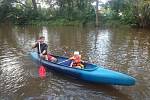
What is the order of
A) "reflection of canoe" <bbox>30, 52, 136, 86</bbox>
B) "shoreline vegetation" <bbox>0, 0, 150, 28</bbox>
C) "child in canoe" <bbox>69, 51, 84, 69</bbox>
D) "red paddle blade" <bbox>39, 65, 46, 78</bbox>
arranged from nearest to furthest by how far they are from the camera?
"reflection of canoe" <bbox>30, 52, 136, 86</bbox>, "child in canoe" <bbox>69, 51, 84, 69</bbox>, "red paddle blade" <bbox>39, 65, 46, 78</bbox>, "shoreline vegetation" <bbox>0, 0, 150, 28</bbox>

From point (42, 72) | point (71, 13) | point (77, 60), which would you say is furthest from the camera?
point (71, 13)

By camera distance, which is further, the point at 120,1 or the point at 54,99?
the point at 120,1

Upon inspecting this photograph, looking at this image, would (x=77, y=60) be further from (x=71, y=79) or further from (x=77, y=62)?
(x=71, y=79)

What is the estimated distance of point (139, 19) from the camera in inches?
1153

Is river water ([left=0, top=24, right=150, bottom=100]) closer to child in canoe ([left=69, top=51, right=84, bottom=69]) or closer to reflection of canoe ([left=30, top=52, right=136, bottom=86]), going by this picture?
reflection of canoe ([left=30, top=52, right=136, bottom=86])

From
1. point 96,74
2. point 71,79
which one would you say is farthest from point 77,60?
point 96,74

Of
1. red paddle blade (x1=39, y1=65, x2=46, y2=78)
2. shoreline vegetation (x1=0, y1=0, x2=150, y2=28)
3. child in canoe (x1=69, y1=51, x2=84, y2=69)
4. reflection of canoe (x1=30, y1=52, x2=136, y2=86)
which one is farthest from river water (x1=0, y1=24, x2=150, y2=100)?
shoreline vegetation (x1=0, y1=0, x2=150, y2=28)

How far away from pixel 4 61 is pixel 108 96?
6589 mm

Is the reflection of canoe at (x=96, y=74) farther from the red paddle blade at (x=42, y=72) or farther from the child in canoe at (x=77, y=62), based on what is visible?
the red paddle blade at (x=42, y=72)

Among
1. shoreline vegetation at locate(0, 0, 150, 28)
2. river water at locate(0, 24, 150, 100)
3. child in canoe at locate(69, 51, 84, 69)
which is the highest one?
shoreline vegetation at locate(0, 0, 150, 28)

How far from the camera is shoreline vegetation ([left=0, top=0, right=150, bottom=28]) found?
3234 centimetres

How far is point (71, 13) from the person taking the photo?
37.9 m

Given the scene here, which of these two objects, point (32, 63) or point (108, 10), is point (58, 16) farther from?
point (32, 63)

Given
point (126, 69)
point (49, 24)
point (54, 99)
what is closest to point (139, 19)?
point (49, 24)
